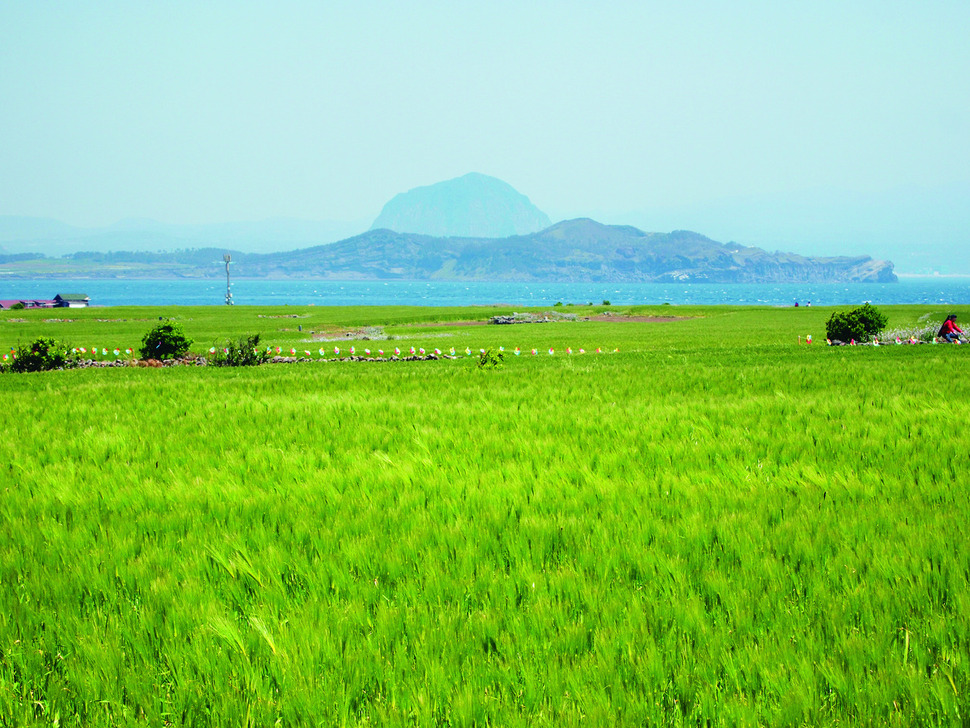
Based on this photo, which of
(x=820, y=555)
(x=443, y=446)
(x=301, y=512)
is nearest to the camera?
(x=820, y=555)

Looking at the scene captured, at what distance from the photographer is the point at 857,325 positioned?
35.1 m

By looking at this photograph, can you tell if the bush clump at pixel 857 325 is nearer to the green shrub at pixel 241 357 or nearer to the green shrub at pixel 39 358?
the green shrub at pixel 241 357

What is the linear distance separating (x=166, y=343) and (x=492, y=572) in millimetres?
33610

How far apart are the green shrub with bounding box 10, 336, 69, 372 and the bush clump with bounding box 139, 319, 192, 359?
4.44 metres

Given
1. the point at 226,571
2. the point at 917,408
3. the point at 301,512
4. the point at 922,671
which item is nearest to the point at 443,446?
the point at 301,512

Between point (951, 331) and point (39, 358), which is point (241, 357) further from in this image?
point (951, 331)

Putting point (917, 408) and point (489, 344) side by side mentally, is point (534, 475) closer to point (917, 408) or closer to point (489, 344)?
point (917, 408)

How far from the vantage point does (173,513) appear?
5.78m

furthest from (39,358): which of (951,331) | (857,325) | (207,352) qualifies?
(951,331)

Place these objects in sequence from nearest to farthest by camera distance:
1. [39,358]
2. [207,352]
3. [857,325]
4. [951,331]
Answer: [39,358]
[951,331]
[207,352]
[857,325]

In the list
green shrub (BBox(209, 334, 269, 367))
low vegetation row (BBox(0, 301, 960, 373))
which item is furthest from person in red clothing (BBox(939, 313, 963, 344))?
green shrub (BBox(209, 334, 269, 367))

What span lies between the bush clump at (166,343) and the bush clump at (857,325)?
35.8 m

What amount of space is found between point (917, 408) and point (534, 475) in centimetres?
753

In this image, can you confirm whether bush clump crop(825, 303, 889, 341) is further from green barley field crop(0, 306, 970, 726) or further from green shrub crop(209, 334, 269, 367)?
green shrub crop(209, 334, 269, 367)
